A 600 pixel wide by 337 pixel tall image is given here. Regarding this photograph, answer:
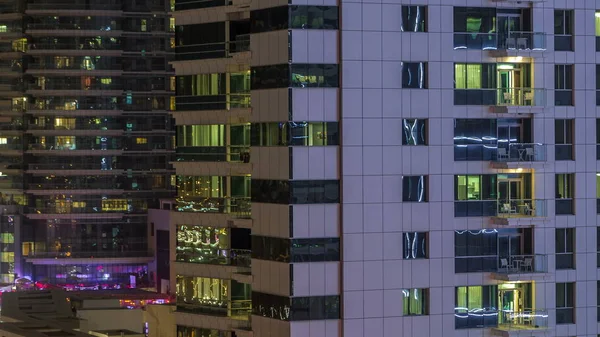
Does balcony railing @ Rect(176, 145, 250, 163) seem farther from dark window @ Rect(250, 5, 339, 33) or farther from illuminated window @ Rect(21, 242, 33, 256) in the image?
illuminated window @ Rect(21, 242, 33, 256)

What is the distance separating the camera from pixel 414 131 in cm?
4397

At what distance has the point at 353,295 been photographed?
142ft

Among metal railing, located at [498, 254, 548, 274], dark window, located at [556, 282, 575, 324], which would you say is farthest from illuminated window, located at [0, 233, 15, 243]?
metal railing, located at [498, 254, 548, 274]

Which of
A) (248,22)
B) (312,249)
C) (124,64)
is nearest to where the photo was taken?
(312,249)

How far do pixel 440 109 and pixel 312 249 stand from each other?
17.5 ft

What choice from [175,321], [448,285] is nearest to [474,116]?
[448,285]

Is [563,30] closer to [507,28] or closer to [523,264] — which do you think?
[507,28]

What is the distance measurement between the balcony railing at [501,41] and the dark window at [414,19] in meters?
1.03

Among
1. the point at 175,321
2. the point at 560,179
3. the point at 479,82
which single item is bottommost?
the point at 175,321

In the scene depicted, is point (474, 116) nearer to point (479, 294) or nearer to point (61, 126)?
point (479, 294)

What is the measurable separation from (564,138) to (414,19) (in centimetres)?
586

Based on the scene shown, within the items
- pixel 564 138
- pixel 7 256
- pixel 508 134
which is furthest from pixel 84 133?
pixel 564 138

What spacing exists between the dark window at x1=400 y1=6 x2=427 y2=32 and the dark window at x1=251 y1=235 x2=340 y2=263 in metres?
6.21

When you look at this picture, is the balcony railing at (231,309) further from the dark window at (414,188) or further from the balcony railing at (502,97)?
the balcony railing at (502,97)
